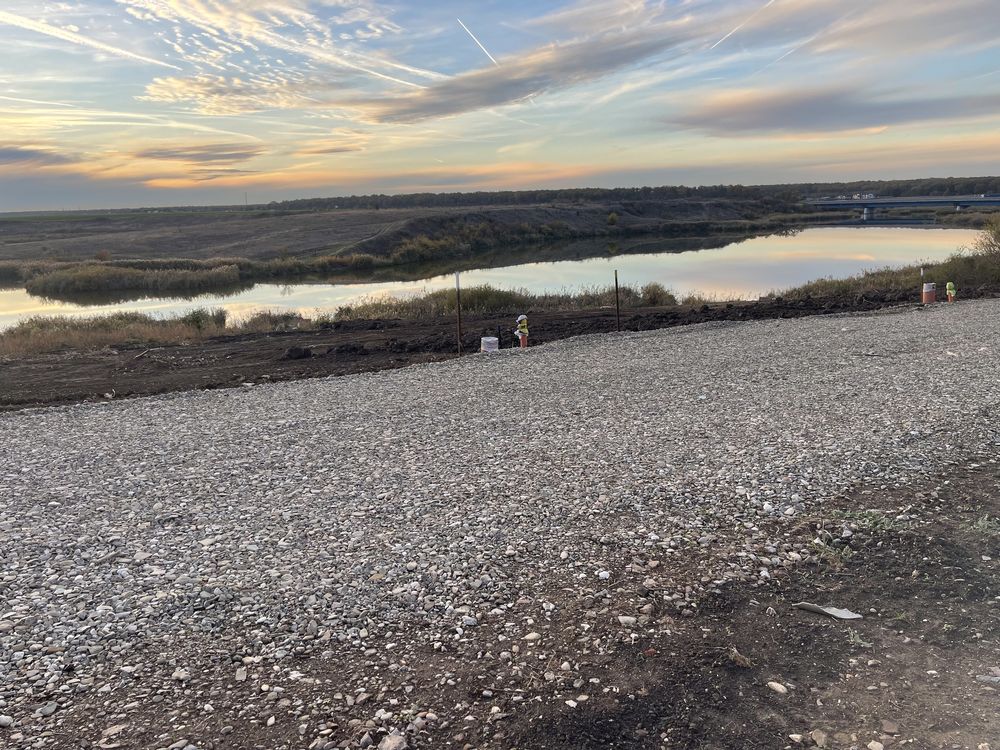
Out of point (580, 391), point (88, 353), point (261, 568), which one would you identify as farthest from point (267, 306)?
point (261, 568)

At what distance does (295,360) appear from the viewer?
18.2m

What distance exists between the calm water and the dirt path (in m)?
9.48

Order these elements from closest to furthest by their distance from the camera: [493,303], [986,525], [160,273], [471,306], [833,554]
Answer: [833,554]
[986,525]
[471,306]
[493,303]
[160,273]

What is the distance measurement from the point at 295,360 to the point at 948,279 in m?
23.4

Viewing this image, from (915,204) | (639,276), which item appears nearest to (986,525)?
(639,276)

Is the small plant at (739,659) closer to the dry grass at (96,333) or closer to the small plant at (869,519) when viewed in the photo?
the small plant at (869,519)

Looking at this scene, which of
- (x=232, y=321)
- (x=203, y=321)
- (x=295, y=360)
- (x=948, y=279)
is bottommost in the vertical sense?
(x=295, y=360)

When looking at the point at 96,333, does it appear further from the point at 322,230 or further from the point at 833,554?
the point at 322,230

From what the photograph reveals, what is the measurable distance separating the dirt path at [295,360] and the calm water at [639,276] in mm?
9476

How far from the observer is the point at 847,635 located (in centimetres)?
495

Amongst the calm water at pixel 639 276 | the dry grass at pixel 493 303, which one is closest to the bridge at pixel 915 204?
the calm water at pixel 639 276

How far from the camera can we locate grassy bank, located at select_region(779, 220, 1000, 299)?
27.1 metres

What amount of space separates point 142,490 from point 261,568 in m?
2.95

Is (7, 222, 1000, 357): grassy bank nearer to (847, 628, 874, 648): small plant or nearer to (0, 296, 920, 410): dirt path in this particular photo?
(0, 296, 920, 410): dirt path
